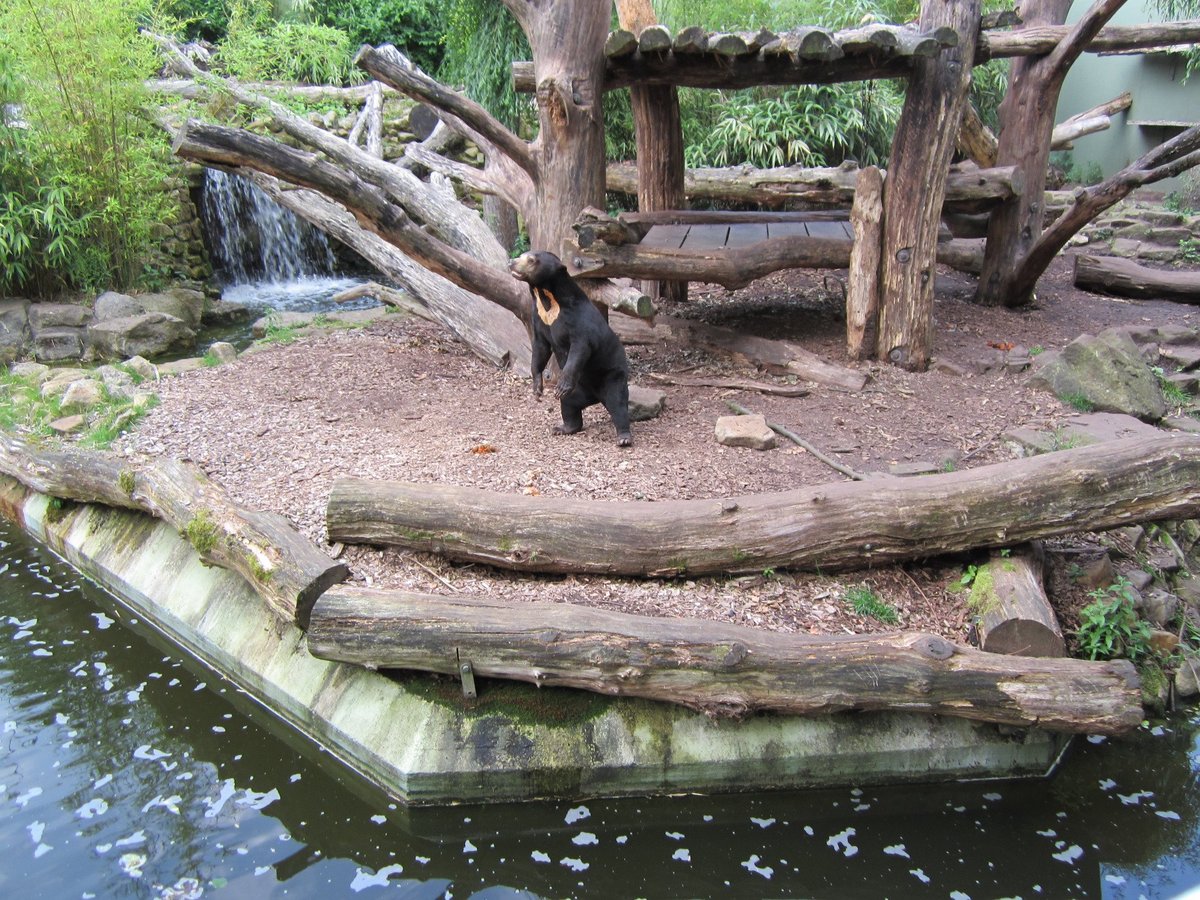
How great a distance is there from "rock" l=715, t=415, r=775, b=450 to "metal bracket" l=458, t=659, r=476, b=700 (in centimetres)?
217

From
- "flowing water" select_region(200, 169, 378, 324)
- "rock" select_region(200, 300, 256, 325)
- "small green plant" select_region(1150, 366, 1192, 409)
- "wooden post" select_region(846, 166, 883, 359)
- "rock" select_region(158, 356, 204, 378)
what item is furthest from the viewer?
"flowing water" select_region(200, 169, 378, 324)

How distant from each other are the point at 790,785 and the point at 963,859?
645 millimetres

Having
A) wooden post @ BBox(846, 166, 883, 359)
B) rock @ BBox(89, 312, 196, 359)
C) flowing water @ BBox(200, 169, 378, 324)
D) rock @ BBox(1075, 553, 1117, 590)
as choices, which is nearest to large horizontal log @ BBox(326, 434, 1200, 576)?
rock @ BBox(1075, 553, 1117, 590)

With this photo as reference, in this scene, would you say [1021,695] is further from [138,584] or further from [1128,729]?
[138,584]

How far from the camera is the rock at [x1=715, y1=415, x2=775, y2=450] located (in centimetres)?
512

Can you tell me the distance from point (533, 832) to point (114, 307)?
24.8 ft

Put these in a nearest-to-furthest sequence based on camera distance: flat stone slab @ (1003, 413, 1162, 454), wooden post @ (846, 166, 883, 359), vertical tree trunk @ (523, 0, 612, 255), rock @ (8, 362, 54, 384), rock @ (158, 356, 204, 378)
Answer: flat stone slab @ (1003, 413, 1162, 454), vertical tree trunk @ (523, 0, 612, 255), wooden post @ (846, 166, 883, 359), rock @ (158, 356, 204, 378), rock @ (8, 362, 54, 384)

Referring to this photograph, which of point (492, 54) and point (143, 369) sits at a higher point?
point (492, 54)

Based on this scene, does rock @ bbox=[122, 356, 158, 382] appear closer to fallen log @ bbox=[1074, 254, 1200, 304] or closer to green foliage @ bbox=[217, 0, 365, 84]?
green foliage @ bbox=[217, 0, 365, 84]

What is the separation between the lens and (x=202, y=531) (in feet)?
14.4

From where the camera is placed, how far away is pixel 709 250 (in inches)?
243

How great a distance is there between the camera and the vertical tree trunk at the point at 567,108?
562cm

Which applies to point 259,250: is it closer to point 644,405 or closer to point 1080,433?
point 644,405

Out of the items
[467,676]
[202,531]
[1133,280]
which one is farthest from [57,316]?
[1133,280]
